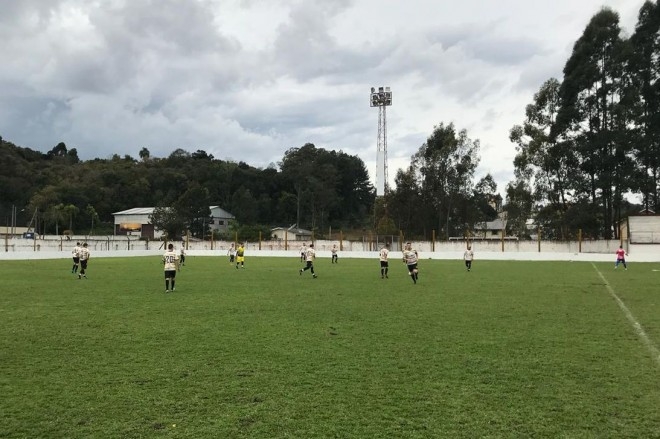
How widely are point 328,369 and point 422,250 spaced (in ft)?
146

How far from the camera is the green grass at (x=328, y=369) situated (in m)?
5.36

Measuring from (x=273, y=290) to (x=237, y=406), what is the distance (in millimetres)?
12510

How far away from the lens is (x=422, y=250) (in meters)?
50.9

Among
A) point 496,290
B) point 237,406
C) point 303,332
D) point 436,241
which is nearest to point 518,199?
point 436,241

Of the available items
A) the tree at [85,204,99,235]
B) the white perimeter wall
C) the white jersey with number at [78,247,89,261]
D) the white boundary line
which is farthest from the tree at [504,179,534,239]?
the tree at [85,204,99,235]

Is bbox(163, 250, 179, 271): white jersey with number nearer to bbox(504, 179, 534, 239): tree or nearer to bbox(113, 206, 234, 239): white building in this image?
bbox(504, 179, 534, 239): tree

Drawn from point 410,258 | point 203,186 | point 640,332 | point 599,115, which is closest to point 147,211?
point 203,186

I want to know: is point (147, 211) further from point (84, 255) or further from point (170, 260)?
point (170, 260)

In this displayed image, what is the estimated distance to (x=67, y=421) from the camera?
5.41 meters

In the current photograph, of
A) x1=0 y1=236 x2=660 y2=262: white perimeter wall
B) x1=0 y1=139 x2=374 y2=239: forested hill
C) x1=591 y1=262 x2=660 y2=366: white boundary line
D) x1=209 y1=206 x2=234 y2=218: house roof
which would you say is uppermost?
x1=0 y1=139 x2=374 y2=239: forested hill

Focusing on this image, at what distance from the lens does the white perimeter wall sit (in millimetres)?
43125

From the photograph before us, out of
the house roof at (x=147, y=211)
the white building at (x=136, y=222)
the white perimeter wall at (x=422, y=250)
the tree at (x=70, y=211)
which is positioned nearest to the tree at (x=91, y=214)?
the tree at (x=70, y=211)

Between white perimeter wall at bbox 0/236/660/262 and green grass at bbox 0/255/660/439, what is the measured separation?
30185 millimetres

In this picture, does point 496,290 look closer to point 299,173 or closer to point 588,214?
point 588,214
